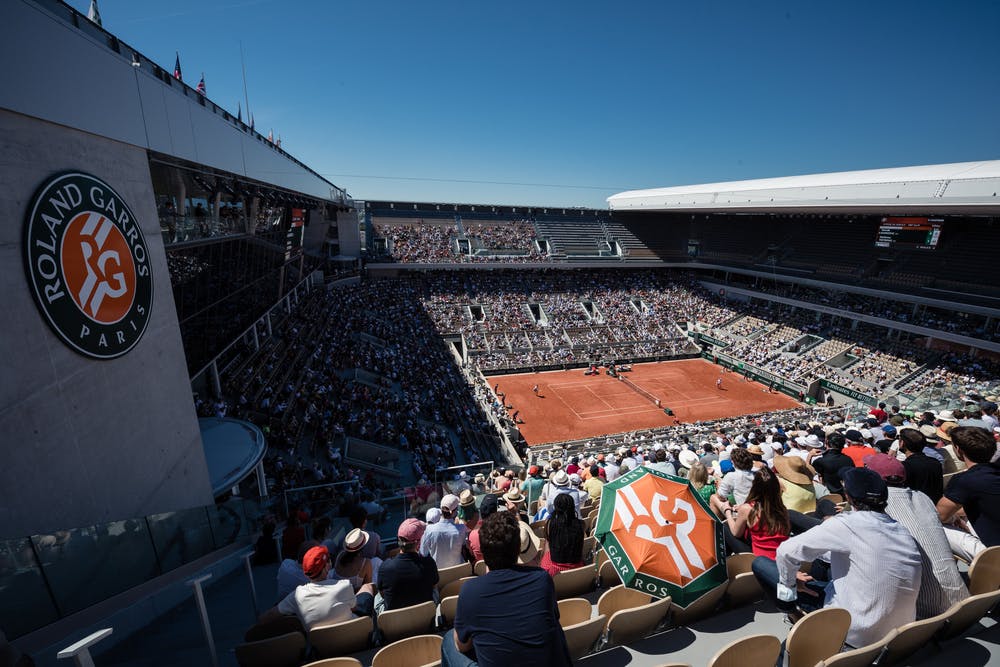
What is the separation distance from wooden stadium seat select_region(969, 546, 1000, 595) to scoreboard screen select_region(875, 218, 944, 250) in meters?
37.4

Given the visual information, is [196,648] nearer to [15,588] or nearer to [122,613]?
[122,613]

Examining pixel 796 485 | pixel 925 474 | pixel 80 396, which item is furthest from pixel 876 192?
pixel 80 396

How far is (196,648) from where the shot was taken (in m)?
4.30

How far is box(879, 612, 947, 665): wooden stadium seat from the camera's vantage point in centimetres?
289

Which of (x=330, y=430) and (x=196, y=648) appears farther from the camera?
(x=330, y=430)

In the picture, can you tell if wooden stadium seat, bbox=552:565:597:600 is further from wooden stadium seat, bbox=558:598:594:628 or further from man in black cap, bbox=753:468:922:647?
man in black cap, bbox=753:468:922:647

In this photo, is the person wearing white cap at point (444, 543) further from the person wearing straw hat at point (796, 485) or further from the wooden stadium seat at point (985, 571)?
the wooden stadium seat at point (985, 571)

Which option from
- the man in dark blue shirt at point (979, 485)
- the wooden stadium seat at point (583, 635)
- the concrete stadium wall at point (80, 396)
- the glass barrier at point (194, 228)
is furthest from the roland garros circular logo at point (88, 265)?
the man in dark blue shirt at point (979, 485)

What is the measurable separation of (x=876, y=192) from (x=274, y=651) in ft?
126

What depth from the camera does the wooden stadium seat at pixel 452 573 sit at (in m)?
4.84

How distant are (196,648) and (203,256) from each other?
9339 mm

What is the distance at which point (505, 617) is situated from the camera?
2.37 meters

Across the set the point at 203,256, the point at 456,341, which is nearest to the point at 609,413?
the point at 456,341

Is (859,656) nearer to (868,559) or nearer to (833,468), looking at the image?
(868,559)
